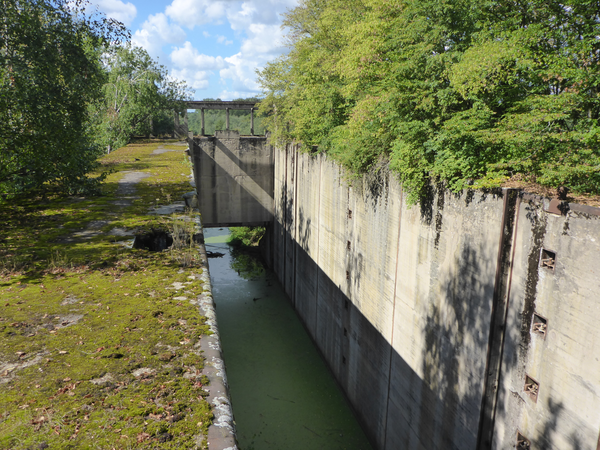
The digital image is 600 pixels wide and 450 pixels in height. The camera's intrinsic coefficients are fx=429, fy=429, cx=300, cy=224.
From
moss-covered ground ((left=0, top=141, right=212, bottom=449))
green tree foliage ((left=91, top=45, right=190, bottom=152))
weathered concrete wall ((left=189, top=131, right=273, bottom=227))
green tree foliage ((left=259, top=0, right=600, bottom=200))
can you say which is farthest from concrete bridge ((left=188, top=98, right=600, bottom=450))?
green tree foliage ((left=91, top=45, right=190, bottom=152))

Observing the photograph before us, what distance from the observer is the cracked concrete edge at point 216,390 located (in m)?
3.22

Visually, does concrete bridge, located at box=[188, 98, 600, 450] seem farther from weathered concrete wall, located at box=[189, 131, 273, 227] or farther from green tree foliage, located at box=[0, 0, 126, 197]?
weathered concrete wall, located at box=[189, 131, 273, 227]

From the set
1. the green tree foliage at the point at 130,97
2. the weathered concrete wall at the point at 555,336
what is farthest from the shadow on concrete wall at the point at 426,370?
the green tree foliage at the point at 130,97

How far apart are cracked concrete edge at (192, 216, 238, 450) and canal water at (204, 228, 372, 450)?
22.2 ft

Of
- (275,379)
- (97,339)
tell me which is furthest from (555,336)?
(275,379)

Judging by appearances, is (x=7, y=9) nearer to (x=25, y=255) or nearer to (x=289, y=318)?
(x=25, y=255)

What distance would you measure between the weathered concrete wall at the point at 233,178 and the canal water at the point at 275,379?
3773 mm

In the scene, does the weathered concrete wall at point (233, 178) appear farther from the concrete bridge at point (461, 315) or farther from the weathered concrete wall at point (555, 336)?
the weathered concrete wall at point (555, 336)

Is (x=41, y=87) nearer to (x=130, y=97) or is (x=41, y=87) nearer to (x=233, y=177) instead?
(x=233, y=177)

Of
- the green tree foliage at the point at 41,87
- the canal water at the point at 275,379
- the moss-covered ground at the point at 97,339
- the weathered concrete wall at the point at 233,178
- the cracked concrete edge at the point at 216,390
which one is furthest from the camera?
the weathered concrete wall at the point at 233,178

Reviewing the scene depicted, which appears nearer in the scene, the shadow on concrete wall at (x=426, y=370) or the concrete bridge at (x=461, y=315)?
A: the concrete bridge at (x=461, y=315)

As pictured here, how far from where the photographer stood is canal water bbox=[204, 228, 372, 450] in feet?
35.7

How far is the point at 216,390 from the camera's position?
3.80m

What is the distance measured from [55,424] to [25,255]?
14.6 ft
